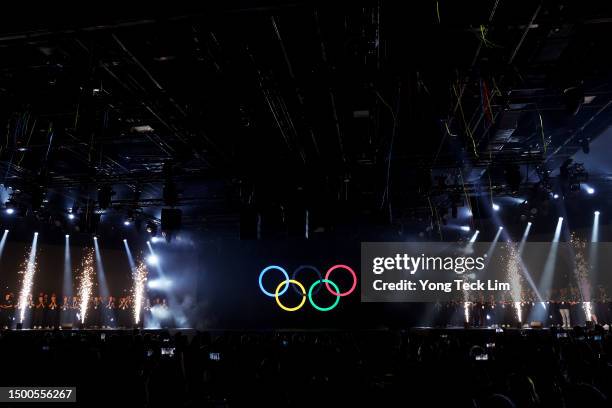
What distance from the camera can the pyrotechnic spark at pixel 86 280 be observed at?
18688 mm

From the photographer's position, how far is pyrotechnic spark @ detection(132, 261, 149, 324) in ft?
67.4

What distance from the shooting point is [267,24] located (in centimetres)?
594

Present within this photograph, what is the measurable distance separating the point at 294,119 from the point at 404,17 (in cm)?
351

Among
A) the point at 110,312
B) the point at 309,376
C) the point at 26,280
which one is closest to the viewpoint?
the point at 309,376

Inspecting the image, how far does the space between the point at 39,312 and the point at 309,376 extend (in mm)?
16350

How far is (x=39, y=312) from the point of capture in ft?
56.3

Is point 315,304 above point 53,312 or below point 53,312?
above

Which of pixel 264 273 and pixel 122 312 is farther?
pixel 122 312

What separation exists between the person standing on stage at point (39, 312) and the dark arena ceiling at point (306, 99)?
5.52m

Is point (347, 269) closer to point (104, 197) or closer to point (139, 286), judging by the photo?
point (104, 197)

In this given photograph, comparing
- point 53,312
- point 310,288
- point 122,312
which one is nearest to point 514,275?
point 310,288

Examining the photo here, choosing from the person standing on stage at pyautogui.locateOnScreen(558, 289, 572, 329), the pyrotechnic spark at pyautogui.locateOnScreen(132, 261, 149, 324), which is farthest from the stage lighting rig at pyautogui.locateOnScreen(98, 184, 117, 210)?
the person standing on stage at pyautogui.locateOnScreen(558, 289, 572, 329)

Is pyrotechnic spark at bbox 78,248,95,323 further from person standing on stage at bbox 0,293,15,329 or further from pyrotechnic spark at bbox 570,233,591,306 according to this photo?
pyrotechnic spark at bbox 570,233,591,306

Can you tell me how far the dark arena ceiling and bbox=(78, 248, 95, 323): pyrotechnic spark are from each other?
19.3 ft
